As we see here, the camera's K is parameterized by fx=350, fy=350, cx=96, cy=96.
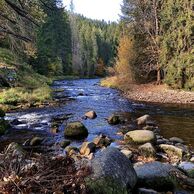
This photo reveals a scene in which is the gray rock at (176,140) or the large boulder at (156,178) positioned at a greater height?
the large boulder at (156,178)

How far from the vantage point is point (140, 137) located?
52.9 feet

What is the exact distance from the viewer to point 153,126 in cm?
2000

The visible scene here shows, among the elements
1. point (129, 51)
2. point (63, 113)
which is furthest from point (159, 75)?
point (63, 113)

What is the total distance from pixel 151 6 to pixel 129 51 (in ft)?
19.3

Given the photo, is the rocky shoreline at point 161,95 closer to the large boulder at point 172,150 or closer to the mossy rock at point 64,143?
the large boulder at point 172,150

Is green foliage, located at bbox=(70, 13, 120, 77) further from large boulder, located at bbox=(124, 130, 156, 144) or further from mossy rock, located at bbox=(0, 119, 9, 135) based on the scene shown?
large boulder, located at bbox=(124, 130, 156, 144)

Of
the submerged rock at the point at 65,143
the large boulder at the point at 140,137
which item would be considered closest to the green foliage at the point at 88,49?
the large boulder at the point at 140,137

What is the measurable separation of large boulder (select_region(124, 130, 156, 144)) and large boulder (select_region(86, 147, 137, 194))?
7514mm

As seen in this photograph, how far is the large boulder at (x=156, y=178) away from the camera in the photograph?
369 inches

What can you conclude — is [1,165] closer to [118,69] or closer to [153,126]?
[153,126]

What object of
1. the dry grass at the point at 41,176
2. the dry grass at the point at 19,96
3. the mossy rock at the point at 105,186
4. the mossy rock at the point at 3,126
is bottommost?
the mossy rock at the point at 3,126

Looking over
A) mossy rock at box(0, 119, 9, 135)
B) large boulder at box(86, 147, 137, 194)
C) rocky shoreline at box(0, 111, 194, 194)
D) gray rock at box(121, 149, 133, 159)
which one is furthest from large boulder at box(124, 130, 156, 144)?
large boulder at box(86, 147, 137, 194)

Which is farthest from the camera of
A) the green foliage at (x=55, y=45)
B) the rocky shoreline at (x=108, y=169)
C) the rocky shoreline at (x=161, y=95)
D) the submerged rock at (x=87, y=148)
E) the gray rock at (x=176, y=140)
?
the green foliage at (x=55, y=45)

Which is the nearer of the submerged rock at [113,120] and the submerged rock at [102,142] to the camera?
the submerged rock at [102,142]
